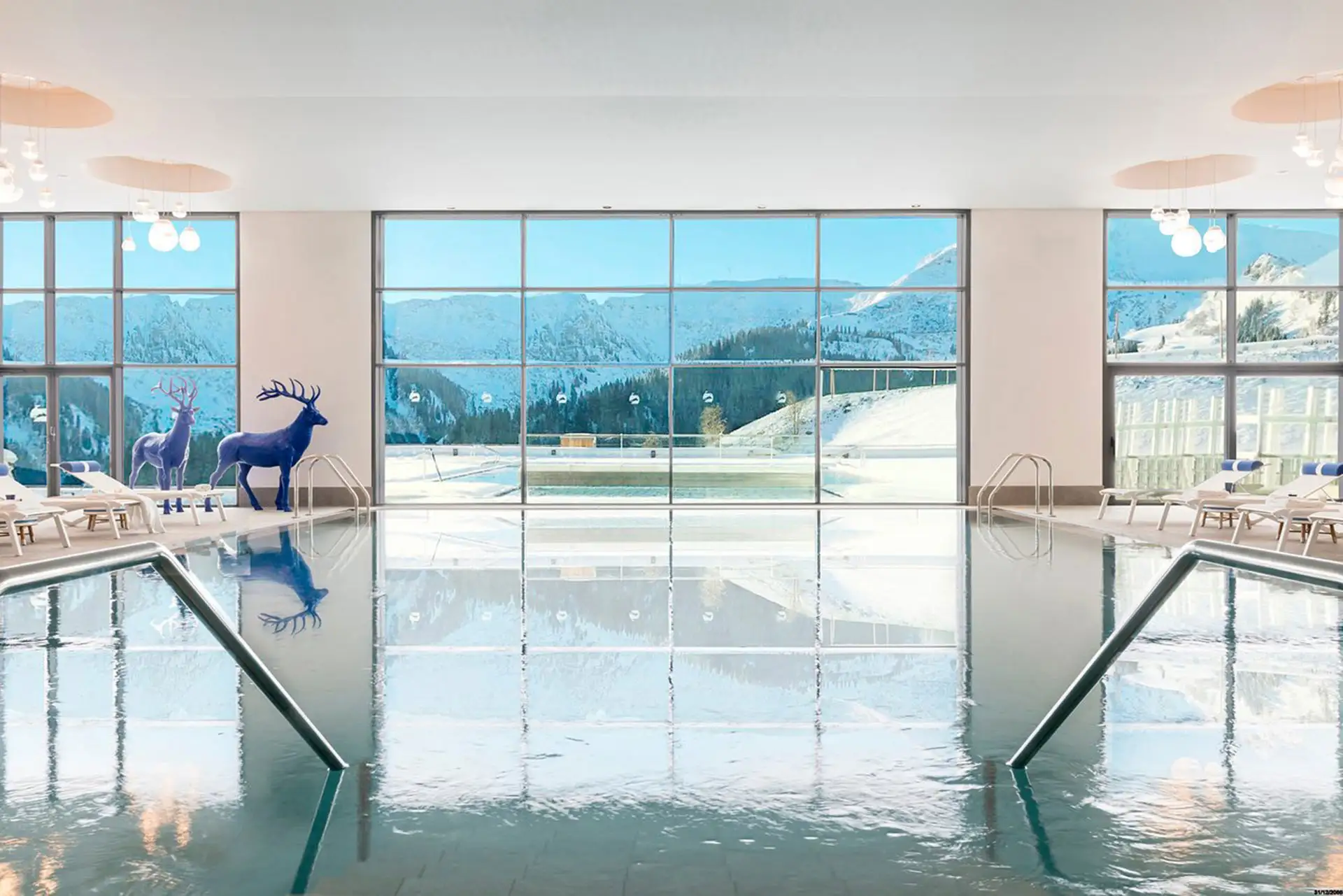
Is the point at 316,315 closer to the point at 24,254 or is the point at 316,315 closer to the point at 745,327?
the point at 24,254

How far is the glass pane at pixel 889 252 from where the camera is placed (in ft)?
44.5

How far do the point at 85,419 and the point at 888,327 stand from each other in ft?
Answer: 37.7

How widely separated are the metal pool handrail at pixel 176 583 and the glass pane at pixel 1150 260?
43.4 feet

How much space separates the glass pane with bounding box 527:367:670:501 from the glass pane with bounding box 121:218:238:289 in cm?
444

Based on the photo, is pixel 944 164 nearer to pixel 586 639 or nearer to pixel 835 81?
pixel 835 81

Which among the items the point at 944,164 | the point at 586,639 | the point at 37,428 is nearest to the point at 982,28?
the point at 944,164

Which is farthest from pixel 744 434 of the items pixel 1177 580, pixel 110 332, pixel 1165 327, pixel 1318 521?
pixel 1177 580

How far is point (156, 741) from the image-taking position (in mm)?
2951

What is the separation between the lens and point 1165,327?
13453 millimetres

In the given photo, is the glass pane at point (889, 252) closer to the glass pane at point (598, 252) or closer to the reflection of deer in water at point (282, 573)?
the glass pane at point (598, 252)

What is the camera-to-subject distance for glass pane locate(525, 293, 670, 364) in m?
13.6

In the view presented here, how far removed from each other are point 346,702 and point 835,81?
6.15m

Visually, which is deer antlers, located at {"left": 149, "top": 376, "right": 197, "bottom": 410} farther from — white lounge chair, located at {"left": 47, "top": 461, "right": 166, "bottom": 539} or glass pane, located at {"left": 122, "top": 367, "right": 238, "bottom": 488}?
white lounge chair, located at {"left": 47, "top": 461, "right": 166, "bottom": 539}

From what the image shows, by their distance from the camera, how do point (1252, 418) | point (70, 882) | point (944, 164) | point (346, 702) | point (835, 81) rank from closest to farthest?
point (70, 882) < point (346, 702) < point (835, 81) < point (944, 164) < point (1252, 418)
